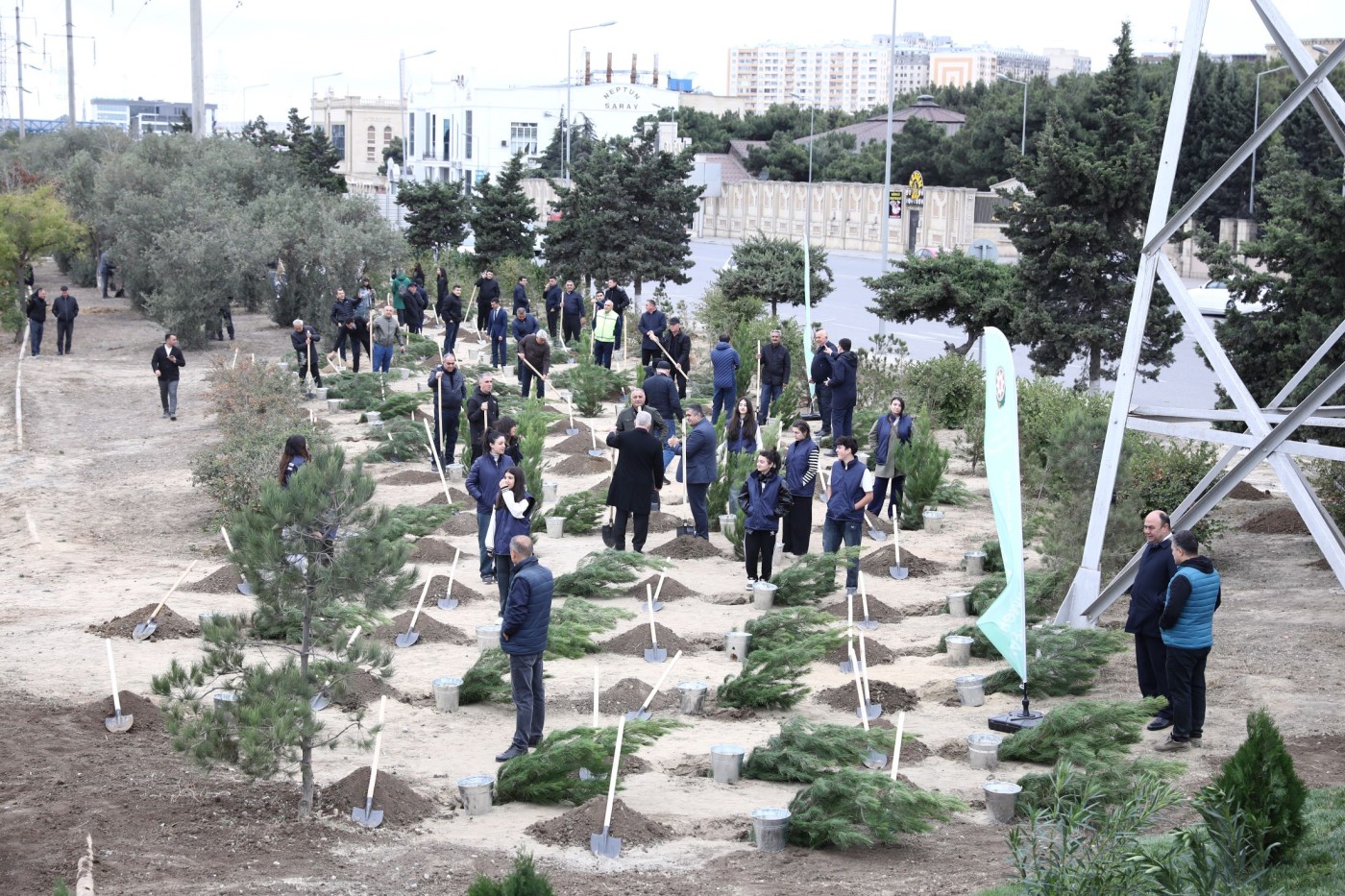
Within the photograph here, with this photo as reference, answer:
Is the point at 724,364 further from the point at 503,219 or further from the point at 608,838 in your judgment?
the point at 503,219

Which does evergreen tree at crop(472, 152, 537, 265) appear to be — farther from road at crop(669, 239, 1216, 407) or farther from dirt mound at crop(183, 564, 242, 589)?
dirt mound at crop(183, 564, 242, 589)

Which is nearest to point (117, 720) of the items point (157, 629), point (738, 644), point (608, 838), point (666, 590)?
point (157, 629)

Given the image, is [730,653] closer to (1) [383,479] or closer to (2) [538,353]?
(1) [383,479]

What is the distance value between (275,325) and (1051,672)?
29717 mm

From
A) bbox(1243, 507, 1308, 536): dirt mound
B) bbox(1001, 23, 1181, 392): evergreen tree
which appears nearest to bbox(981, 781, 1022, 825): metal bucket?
bbox(1243, 507, 1308, 536): dirt mound

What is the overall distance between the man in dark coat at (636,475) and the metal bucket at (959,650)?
3484 mm

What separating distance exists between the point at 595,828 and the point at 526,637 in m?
1.56

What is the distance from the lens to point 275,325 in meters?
37.1

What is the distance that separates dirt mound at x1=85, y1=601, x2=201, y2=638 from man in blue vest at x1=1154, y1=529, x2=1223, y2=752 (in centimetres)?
759

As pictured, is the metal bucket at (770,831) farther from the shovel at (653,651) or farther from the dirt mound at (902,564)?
the dirt mound at (902,564)

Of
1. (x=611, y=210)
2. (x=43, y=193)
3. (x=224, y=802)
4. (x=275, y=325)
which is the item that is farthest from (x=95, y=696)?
(x=43, y=193)

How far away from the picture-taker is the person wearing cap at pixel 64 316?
3111 cm

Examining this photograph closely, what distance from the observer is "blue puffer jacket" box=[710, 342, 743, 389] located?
63.6 feet

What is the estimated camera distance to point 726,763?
9008 mm
